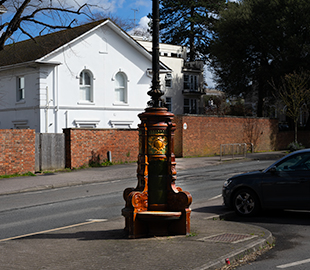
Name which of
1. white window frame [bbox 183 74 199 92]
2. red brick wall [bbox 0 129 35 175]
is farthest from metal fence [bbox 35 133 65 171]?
white window frame [bbox 183 74 199 92]

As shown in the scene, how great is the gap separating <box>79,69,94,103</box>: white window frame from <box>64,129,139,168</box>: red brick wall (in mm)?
5414

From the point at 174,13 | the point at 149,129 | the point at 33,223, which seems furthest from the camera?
the point at 174,13

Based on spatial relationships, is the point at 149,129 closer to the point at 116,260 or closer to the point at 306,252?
the point at 116,260

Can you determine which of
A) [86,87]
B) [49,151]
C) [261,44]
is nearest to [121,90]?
[86,87]

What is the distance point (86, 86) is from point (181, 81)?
2307 cm

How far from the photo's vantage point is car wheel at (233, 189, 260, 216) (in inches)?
386

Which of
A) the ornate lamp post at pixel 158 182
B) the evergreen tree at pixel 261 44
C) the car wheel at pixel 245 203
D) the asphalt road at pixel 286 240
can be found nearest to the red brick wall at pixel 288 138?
the evergreen tree at pixel 261 44

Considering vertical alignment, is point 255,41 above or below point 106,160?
above

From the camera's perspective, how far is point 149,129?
294 inches

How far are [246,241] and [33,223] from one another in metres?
4.87

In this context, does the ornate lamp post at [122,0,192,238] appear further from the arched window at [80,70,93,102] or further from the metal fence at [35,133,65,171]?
the arched window at [80,70,93,102]

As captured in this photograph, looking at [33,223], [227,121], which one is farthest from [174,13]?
[33,223]

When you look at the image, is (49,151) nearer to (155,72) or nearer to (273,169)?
(273,169)

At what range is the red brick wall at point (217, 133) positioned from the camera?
29172 mm
